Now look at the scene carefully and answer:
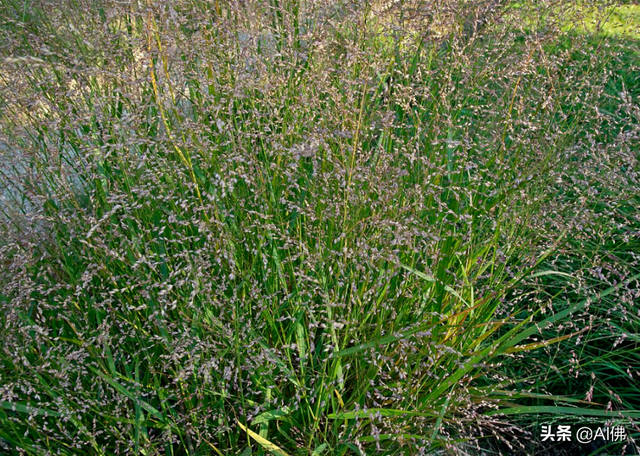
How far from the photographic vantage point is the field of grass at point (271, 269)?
162 centimetres

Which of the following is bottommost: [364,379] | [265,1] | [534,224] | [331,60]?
[364,379]

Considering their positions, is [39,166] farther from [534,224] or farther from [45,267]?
[534,224]

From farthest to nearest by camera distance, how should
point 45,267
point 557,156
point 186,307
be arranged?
point 557,156, point 45,267, point 186,307

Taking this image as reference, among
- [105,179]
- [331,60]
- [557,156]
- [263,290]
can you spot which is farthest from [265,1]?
[557,156]

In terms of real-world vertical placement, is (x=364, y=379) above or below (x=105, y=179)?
below

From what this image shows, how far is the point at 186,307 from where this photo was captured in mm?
1717

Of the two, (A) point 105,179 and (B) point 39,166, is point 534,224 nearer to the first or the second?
(A) point 105,179

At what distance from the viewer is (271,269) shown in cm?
187

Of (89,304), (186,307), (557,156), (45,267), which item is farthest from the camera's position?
(557,156)

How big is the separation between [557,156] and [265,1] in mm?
1260

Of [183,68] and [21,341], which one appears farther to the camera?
[183,68]

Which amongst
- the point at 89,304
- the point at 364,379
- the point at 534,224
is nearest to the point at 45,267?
the point at 89,304

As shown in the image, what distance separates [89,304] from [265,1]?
127cm

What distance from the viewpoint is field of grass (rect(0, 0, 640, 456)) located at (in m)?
1.62
